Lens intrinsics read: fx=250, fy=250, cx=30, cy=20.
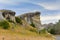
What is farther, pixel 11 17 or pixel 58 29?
pixel 58 29

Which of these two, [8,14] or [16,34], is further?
[8,14]

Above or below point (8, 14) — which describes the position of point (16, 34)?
below

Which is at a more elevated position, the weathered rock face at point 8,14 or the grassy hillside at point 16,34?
the weathered rock face at point 8,14

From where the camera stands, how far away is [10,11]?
80.1 meters

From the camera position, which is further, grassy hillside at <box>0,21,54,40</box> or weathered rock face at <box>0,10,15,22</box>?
weathered rock face at <box>0,10,15,22</box>

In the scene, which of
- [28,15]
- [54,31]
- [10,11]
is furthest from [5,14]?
[54,31]

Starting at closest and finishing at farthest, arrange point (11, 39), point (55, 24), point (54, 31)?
1. point (11, 39)
2. point (54, 31)
3. point (55, 24)

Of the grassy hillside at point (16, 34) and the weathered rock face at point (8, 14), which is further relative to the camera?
the weathered rock face at point (8, 14)

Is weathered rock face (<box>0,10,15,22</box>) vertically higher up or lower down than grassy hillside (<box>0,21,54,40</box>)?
higher up

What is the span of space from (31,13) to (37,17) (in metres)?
3.61

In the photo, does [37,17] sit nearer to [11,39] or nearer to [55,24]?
[55,24]

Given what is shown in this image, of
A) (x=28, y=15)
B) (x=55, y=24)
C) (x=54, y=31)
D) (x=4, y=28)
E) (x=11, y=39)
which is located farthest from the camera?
(x=55, y=24)

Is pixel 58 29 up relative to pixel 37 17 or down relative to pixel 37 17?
down

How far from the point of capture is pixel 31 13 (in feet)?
374
